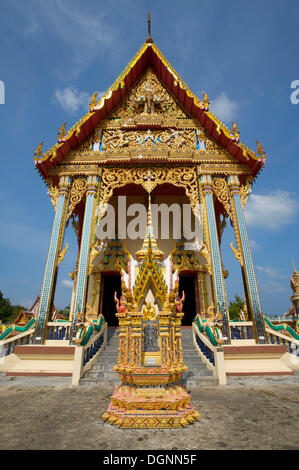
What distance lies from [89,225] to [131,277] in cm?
473

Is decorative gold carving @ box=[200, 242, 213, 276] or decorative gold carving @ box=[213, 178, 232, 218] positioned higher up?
decorative gold carving @ box=[213, 178, 232, 218]

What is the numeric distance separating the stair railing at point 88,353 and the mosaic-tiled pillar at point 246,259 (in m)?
4.74

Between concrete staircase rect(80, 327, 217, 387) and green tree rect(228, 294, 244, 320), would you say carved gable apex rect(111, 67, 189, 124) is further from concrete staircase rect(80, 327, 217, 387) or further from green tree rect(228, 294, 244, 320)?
green tree rect(228, 294, 244, 320)

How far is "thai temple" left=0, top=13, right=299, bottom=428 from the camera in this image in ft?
12.7

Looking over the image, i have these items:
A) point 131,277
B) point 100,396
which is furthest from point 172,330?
point 100,396

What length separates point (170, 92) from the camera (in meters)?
11.1

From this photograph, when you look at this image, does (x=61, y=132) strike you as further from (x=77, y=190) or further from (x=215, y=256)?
(x=215, y=256)

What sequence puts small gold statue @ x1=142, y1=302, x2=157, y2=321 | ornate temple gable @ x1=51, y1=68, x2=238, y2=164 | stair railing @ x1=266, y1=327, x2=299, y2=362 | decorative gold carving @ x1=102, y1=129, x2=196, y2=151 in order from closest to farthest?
small gold statue @ x1=142, y1=302, x2=157, y2=321, stair railing @ x1=266, y1=327, x2=299, y2=362, ornate temple gable @ x1=51, y1=68, x2=238, y2=164, decorative gold carving @ x1=102, y1=129, x2=196, y2=151

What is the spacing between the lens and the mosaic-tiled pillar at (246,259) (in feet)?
24.5

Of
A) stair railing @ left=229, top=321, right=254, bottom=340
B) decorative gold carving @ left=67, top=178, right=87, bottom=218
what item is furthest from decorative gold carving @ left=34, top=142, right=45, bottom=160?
stair railing @ left=229, top=321, right=254, bottom=340

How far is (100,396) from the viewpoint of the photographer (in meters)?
4.56

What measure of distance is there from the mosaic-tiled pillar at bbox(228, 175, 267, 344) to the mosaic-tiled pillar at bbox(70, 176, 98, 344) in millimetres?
5177

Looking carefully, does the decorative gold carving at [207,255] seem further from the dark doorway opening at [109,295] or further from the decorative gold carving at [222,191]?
the dark doorway opening at [109,295]

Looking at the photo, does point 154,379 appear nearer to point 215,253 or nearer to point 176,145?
point 215,253
